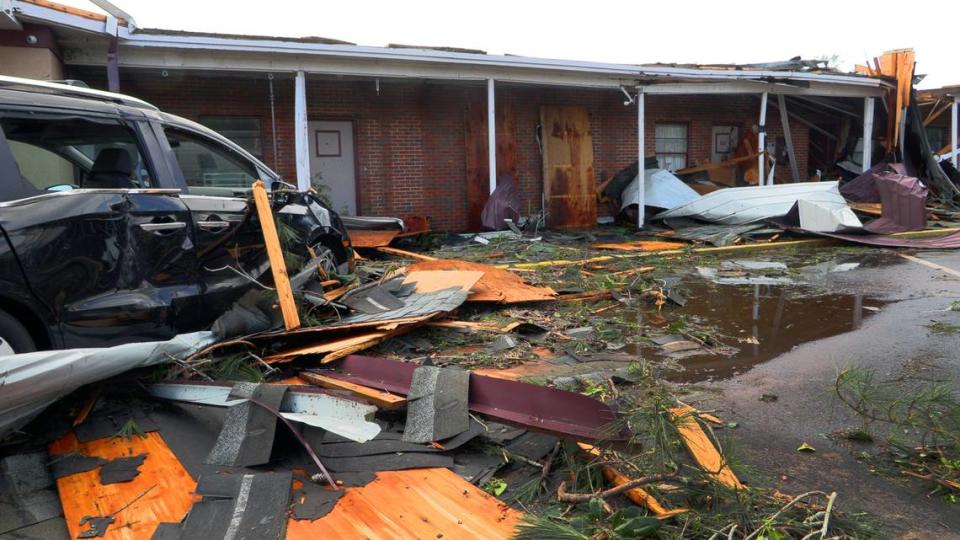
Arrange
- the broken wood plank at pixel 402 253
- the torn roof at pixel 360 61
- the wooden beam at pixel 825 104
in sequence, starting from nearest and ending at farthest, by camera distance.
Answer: the torn roof at pixel 360 61
the broken wood plank at pixel 402 253
the wooden beam at pixel 825 104

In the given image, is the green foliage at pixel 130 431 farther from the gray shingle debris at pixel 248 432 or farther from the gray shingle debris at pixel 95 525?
the gray shingle debris at pixel 95 525

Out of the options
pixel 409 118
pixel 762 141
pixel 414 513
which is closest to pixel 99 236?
pixel 414 513

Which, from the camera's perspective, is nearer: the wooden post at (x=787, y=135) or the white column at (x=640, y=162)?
the white column at (x=640, y=162)

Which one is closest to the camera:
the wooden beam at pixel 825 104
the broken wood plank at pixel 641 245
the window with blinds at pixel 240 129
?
the broken wood plank at pixel 641 245

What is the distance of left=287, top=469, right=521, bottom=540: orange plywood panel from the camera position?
2.64 m

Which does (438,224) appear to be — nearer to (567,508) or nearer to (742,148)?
(742,148)

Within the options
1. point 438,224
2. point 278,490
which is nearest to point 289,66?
point 438,224

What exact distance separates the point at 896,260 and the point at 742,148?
23.5 feet

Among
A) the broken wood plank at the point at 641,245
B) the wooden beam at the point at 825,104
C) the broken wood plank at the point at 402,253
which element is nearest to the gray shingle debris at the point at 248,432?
the broken wood plank at the point at 402,253

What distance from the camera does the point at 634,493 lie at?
9.11 ft

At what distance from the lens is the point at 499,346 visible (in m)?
5.37

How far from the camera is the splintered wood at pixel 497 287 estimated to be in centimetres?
648

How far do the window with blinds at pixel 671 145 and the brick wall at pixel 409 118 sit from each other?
0.24 meters

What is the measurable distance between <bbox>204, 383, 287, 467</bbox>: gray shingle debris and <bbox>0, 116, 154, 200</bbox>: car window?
1.61 metres
